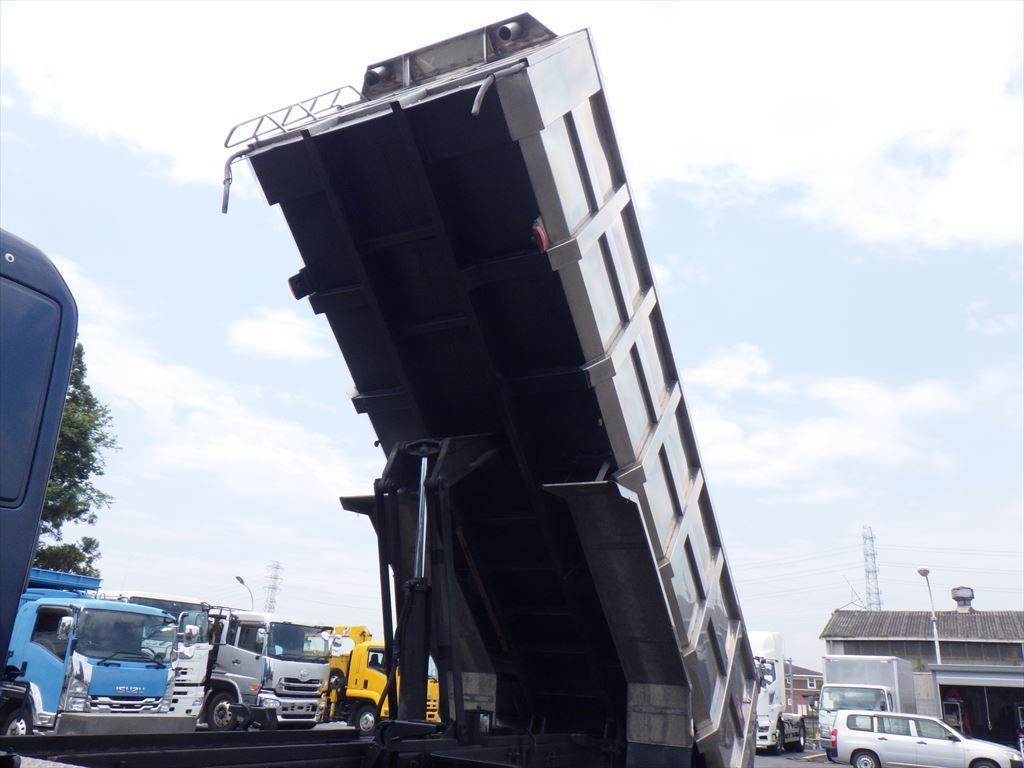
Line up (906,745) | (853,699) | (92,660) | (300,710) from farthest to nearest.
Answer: (853,699), (906,745), (300,710), (92,660)

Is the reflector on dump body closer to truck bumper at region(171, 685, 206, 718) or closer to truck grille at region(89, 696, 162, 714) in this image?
truck grille at region(89, 696, 162, 714)

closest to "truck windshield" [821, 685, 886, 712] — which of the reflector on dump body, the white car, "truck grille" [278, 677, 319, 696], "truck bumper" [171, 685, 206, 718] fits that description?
the white car

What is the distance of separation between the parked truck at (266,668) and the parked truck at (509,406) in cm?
1212

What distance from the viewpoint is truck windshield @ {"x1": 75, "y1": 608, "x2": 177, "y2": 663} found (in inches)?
442

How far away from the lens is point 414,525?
4746 mm

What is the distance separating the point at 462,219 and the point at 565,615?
2534 millimetres

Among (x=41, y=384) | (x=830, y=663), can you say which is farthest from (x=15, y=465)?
(x=830, y=663)

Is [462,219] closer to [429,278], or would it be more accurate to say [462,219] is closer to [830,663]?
[429,278]

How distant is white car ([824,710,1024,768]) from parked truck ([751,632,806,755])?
222 cm

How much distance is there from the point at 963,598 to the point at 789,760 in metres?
22.2

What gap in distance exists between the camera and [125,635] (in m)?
11.6

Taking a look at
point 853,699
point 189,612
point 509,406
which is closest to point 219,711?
point 189,612

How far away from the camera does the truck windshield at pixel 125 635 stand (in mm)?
11234

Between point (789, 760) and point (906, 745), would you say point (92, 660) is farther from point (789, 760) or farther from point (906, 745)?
point (789, 760)
